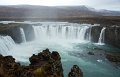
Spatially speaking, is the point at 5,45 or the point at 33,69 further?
the point at 5,45

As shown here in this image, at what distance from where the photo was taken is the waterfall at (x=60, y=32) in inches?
1594

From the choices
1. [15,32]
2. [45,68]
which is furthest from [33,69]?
[15,32]

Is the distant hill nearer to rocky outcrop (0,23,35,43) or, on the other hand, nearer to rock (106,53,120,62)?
rocky outcrop (0,23,35,43)

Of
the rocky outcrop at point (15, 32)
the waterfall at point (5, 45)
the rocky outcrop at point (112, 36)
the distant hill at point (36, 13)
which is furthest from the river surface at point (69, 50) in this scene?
the distant hill at point (36, 13)

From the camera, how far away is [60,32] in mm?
42156

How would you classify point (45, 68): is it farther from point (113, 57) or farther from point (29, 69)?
point (113, 57)

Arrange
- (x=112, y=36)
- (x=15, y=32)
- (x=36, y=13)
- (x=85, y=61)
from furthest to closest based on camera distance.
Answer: (x=36, y=13)
(x=112, y=36)
(x=15, y=32)
(x=85, y=61)

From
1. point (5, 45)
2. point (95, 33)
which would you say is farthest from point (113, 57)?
point (95, 33)

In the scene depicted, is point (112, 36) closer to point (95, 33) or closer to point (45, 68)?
point (95, 33)

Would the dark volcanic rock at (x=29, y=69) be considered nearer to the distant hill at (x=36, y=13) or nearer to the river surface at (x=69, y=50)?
the river surface at (x=69, y=50)

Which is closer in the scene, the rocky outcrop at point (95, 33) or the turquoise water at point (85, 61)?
the turquoise water at point (85, 61)

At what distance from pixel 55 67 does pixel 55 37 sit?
3219 cm

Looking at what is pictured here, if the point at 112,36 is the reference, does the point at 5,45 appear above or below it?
above

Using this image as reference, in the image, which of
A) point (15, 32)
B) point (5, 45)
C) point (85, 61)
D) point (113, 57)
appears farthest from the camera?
point (15, 32)
